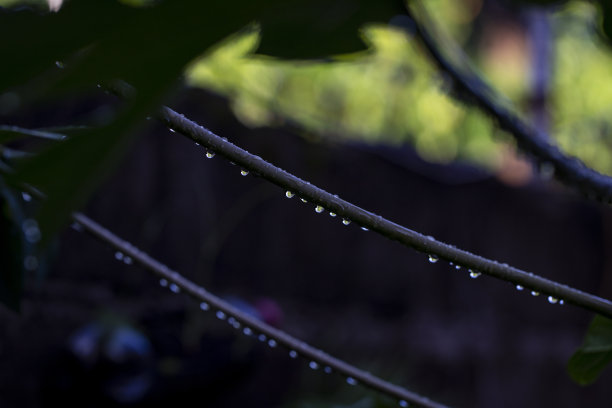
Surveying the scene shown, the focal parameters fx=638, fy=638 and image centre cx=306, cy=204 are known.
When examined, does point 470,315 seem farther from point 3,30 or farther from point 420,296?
point 3,30

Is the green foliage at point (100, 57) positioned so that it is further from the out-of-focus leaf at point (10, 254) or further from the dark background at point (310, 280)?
the dark background at point (310, 280)

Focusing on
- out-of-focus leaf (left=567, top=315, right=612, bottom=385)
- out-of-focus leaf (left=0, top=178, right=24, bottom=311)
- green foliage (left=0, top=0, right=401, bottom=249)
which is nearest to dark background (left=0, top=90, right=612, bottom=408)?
out-of-focus leaf (left=0, top=178, right=24, bottom=311)

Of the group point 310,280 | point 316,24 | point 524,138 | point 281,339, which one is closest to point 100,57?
point 316,24

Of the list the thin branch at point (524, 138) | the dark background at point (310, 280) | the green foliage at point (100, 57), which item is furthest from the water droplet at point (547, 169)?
the dark background at point (310, 280)

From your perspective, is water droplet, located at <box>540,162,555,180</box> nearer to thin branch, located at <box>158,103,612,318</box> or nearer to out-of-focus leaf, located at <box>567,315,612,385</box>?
out-of-focus leaf, located at <box>567,315,612,385</box>

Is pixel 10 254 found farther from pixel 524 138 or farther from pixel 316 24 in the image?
pixel 524 138
